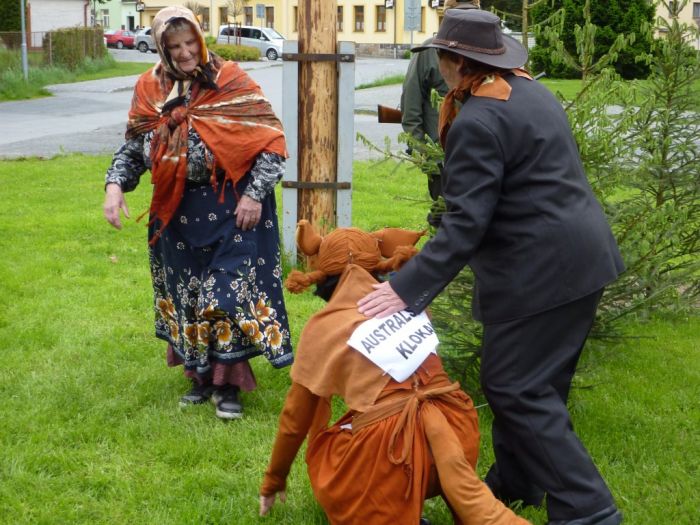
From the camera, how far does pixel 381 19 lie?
62625 millimetres

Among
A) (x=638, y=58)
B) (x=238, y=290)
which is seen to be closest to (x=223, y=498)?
(x=238, y=290)

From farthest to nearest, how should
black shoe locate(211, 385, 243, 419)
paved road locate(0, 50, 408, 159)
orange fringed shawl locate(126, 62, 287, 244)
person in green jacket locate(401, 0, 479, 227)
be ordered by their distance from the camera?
paved road locate(0, 50, 408, 159), person in green jacket locate(401, 0, 479, 227), black shoe locate(211, 385, 243, 419), orange fringed shawl locate(126, 62, 287, 244)

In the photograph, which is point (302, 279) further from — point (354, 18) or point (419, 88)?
point (354, 18)

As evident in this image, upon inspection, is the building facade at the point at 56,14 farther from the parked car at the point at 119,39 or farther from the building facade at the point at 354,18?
the building facade at the point at 354,18

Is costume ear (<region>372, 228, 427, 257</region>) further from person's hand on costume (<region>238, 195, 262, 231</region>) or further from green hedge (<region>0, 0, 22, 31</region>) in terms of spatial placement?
green hedge (<region>0, 0, 22, 31</region>)

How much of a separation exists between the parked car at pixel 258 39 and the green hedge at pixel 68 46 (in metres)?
15.6

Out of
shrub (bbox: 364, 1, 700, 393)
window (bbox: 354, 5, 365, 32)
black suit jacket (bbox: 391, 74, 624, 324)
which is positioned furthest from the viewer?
window (bbox: 354, 5, 365, 32)

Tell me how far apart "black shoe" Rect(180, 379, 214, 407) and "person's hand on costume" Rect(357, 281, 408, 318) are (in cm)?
212

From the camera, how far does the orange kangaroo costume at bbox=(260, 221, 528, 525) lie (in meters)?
3.14

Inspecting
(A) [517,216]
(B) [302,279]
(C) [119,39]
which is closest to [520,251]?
(A) [517,216]

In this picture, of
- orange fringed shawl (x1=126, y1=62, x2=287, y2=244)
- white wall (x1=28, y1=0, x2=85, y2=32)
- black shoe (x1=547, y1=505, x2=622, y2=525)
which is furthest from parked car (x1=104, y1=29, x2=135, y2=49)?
black shoe (x1=547, y1=505, x2=622, y2=525)

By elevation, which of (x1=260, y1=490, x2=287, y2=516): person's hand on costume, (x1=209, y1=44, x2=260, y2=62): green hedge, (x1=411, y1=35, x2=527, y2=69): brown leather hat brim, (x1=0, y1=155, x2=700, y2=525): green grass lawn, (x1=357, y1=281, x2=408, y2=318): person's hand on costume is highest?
(x1=411, y1=35, x2=527, y2=69): brown leather hat brim

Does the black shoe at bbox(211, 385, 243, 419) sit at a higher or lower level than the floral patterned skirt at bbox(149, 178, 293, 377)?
lower

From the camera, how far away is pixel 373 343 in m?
3.17
